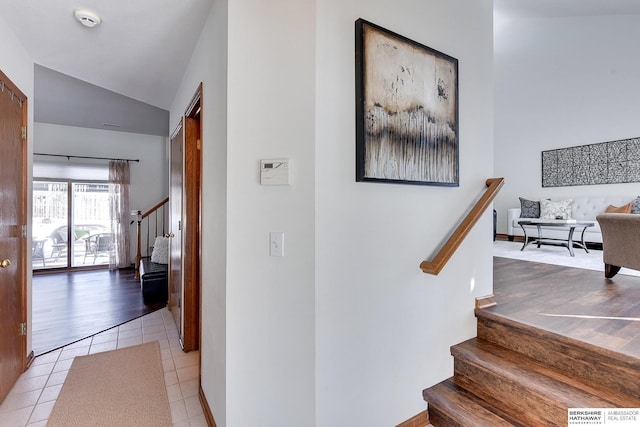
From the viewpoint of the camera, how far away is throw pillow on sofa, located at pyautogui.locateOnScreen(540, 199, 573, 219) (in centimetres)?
564

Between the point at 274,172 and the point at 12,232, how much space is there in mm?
1989

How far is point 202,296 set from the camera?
2014mm

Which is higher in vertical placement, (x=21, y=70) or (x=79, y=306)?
(x=21, y=70)

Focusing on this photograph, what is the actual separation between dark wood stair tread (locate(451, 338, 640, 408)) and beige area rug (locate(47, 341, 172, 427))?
188 centimetres

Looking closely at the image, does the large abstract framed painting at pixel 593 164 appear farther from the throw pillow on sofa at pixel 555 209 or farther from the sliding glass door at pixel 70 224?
the sliding glass door at pixel 70 224

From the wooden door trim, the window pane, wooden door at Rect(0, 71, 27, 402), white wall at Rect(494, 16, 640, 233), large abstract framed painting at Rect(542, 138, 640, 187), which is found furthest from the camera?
the window pane

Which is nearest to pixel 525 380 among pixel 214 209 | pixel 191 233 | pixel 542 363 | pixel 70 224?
pixel 542 363

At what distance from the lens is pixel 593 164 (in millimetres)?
5582

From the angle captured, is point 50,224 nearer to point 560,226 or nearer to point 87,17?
point 87,17

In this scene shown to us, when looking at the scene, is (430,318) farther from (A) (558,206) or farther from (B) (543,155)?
(B) (543,155)

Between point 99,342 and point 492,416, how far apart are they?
3.22 m

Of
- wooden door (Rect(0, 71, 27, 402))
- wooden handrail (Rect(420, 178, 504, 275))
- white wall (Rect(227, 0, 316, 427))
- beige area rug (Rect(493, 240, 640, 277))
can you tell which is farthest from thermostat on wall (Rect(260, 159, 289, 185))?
beige area rug (Rect(493, 240, 640, 277))

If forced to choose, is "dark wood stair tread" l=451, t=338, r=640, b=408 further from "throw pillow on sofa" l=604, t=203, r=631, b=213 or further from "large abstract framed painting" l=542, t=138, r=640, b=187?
"large abstract framed painting" l=542, t=138, r=640, b=187

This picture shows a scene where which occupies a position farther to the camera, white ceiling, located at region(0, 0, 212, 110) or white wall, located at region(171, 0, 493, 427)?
white ceiling, located at region(0, 0, 212, 110)
